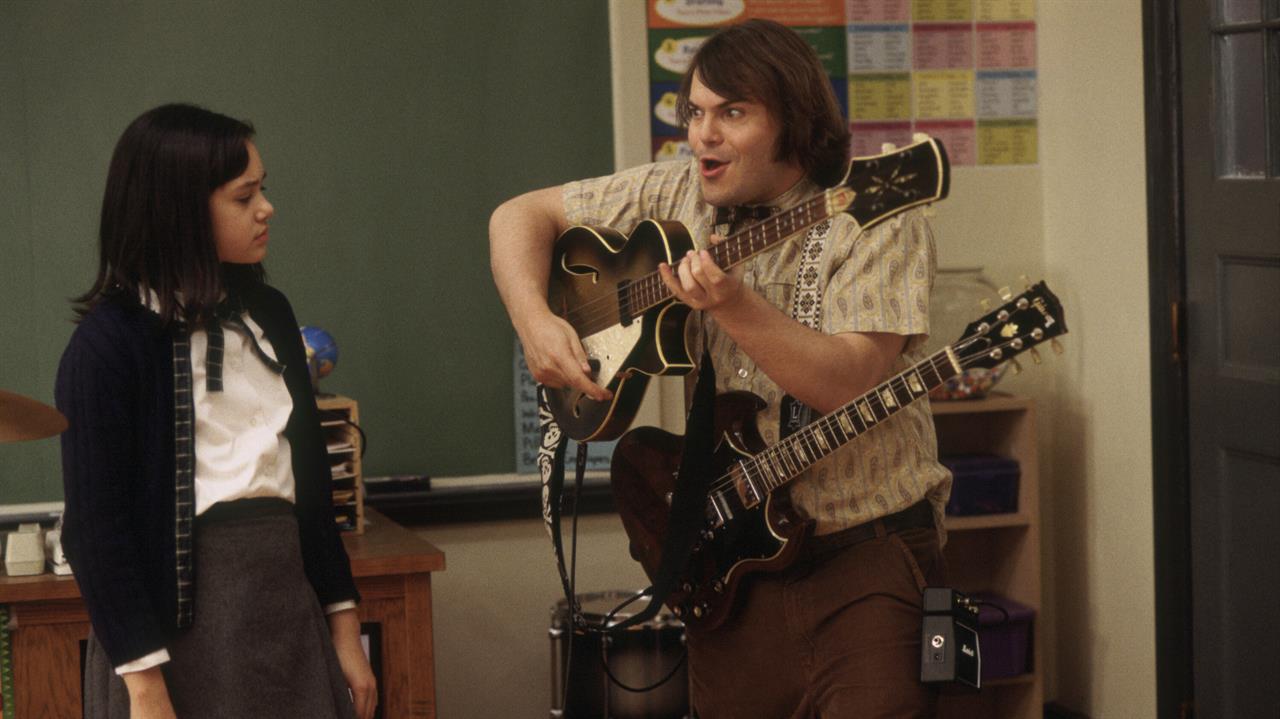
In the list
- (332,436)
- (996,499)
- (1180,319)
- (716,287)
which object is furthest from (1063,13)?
(716,287)

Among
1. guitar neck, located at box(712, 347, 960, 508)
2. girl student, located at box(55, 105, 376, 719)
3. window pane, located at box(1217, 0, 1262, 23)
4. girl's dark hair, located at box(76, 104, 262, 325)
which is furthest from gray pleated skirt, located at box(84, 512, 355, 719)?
window pane, located at box(1217, 0, 1262, 23)

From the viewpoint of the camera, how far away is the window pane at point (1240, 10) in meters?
2.94

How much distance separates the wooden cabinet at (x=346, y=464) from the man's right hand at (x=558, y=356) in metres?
1.05

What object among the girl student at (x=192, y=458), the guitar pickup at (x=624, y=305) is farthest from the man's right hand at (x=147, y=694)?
the guitar pickup at (x=624, y=305)

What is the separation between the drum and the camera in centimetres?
321

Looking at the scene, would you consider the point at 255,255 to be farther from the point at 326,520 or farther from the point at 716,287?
the point at 716,287

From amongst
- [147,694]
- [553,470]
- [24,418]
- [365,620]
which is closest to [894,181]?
[553,470]

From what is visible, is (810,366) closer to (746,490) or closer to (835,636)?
(746,490)

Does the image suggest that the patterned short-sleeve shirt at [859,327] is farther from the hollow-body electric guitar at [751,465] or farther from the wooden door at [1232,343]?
the wooden door at [1232,343]

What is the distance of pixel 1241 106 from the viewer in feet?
9.99

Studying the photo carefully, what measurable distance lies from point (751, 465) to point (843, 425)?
16 centimetres

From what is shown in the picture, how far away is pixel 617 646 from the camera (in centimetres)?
321

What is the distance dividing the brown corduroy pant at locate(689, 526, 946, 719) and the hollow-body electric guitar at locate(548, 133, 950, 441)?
0.34 meters

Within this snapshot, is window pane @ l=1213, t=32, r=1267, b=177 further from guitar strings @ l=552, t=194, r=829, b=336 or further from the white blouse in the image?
the white blouse
